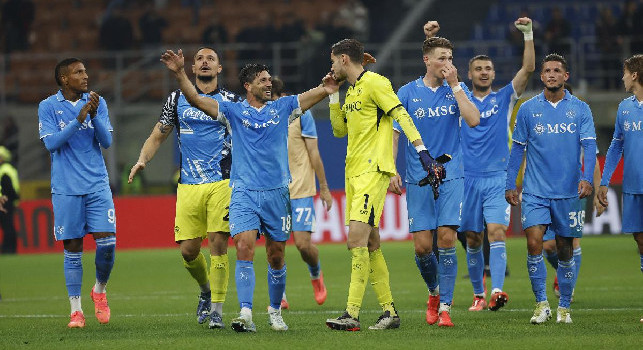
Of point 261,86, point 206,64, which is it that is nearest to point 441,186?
point 261,86

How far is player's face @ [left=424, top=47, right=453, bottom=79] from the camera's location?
10.1 meters

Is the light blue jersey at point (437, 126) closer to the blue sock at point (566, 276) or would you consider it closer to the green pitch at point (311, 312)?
the blue sock at point (566, 276)

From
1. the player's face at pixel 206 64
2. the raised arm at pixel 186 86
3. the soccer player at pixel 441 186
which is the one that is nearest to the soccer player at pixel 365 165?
the soccer player at pixel 441 186

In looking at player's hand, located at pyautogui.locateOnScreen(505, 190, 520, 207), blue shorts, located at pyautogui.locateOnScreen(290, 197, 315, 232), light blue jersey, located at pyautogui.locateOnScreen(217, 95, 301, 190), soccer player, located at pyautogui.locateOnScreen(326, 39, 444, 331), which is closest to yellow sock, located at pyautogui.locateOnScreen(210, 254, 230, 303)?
light blue jersey, located at pyautogui.locateOnScreen(217, 95, 301, 190)

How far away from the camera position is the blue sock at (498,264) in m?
11.4

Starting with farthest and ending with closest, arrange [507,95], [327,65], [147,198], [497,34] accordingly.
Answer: [497,34]
[327,65]
[147,198]
[507,95]

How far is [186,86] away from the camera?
9.23 metres

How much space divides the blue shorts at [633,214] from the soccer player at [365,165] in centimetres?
230

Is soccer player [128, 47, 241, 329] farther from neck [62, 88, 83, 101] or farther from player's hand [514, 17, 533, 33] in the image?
player's hand [514, 17, 533, 33]

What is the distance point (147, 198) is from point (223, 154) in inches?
502

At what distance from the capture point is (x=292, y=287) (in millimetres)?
15023

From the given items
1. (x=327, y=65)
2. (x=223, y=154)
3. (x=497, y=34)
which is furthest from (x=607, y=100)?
(x=223, y=154)

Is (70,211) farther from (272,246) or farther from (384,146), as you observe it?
Answer: (384,146)

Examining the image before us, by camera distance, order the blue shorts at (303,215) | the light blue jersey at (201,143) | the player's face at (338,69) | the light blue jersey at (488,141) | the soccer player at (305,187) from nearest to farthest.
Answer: the player's face at (338,69) < the light blue jersey at (201,143) < the light blue jersey at (488,141) < the soccer player at (305,187) < the blue shorts at (303,215)
